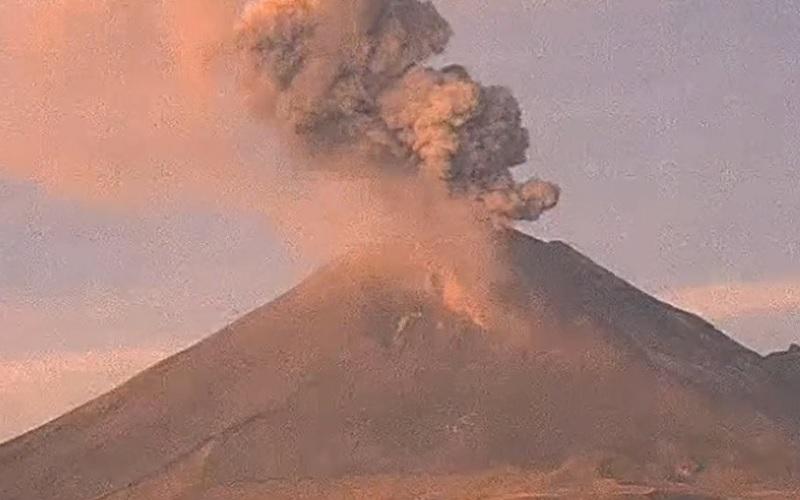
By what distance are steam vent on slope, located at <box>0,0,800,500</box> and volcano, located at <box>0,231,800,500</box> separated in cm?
19

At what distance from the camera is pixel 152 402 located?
126000mm

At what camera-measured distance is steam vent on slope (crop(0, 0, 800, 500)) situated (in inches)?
4156

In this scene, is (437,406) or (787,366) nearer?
(437,406)

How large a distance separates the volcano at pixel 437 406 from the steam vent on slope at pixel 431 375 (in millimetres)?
193

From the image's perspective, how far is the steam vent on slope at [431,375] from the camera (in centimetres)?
10556

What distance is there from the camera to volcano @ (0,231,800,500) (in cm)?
Result: 10494

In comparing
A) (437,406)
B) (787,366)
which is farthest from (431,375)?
(787,366)

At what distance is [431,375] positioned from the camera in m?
120

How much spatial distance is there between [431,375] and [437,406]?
358 cm

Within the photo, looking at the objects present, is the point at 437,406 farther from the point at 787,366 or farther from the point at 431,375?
the point at 787,366

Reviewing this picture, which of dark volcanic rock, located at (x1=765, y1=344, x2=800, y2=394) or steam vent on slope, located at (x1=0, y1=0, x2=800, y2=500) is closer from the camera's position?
steam vent on slope, located at (x1=0, y1=0, x2=800, y2=500)

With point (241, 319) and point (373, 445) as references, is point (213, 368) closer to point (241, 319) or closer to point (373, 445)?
point (241, 319)

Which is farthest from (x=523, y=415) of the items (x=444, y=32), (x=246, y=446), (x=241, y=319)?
(x=241, y=319)

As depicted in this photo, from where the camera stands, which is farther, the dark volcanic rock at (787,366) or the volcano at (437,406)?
the dark volcanic rock at (787,366)
